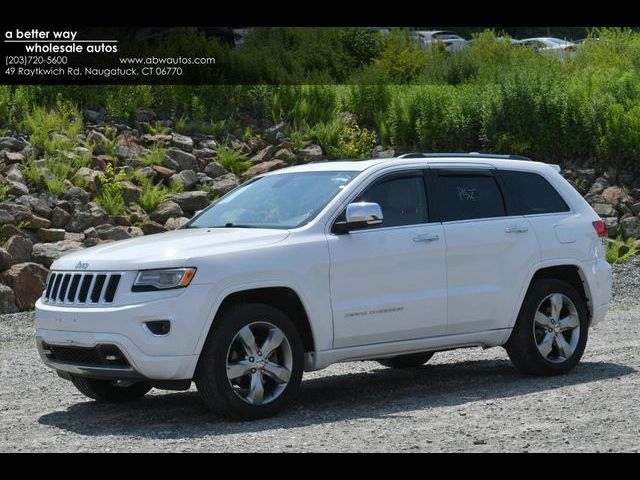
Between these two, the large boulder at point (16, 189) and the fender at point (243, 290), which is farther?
the large boulder at point (16, 189)

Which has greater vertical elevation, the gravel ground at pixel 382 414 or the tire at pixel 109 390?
the tire at pixel 109 390

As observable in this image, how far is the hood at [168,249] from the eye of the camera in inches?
325

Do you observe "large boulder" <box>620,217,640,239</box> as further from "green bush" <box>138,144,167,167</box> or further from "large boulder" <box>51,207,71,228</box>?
"large boulder" <box>51,207,71,228</box>

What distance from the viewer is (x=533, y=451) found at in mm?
7016

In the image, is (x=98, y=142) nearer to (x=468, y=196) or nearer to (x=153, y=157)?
(x=153, y=157)

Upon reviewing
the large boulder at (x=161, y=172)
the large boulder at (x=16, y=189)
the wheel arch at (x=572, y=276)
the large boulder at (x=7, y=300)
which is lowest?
the large boulder at (x=7, y=300)

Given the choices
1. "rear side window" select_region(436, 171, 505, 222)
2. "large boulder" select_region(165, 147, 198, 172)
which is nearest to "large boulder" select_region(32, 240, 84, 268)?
"large boulder" select_region(165, 147, 198, 172)

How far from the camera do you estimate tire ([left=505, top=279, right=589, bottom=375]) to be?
10.1 metres

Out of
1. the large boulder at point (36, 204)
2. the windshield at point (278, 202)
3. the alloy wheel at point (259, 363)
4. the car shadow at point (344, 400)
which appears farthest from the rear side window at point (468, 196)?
the large boulder at point (36, 204)

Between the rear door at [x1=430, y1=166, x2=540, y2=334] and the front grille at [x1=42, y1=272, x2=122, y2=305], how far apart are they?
2725 millimetres

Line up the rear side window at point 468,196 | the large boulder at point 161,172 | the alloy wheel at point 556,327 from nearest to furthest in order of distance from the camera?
1. the rear side window at point 468,196
2. the alloy wheel at point 556,327
3. the large boulder at point 161,172

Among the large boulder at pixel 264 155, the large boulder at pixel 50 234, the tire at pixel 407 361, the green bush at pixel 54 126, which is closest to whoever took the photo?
the tire at pixel 407 361

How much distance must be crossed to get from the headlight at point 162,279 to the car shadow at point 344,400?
0.99 m

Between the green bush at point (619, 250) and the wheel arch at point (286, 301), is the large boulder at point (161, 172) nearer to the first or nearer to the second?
the green bush at point (619, 250)
